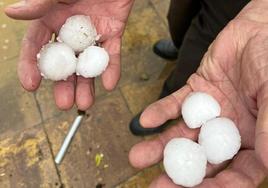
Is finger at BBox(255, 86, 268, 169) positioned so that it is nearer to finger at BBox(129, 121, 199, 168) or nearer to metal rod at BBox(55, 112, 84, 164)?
finger at BBox(129, 121, 199, 168)

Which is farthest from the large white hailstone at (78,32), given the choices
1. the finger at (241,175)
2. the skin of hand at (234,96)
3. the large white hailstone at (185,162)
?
the finger at (241,175)

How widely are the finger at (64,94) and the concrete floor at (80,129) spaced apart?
18.1 inches

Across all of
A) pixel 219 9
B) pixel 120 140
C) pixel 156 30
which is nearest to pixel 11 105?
pixel 120 140

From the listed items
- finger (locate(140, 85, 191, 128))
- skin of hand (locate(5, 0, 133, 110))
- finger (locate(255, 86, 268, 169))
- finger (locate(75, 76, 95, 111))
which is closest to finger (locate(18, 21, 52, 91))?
skin of hand (locate(5, 0, 133, 110))

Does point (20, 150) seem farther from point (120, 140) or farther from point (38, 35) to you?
point (38, 35)

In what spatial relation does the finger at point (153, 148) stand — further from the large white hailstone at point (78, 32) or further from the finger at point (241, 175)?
the large white hailstone at point (78, 32)

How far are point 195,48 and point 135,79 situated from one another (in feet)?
1.44

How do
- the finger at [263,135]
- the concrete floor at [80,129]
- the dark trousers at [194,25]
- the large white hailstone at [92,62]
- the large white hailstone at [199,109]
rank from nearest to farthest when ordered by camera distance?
1. the finger at [263,135]
2. the large white hailstone at [199,109]
3. the large white hailstone at [92,62]
4. the dark trousers at [194,25]
5. the concrete floor at [80,129]

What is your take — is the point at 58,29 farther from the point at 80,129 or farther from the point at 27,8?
the point at 80,129

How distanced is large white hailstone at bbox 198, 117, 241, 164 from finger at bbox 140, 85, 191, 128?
9 cm

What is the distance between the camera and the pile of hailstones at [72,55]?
108cm

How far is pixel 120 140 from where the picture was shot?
1.54 m

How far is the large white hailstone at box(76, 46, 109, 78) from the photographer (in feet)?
3.59

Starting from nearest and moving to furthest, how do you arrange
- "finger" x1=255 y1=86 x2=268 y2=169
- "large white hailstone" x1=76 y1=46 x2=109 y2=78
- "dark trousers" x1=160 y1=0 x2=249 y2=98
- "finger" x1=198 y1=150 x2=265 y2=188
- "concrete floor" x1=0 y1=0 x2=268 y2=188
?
"finger" x1=255 y1=86 x2=268 y2=169
"finger" x1=198 y1=150 x2=265 y2=188
"large white hailstone" x1=76 y1=46 x2=109 y2=78
"dark trousers" x1=160 y1=0 x2=249 y2=98
"concrete floor" x1=0 y1=0 x2=268 y2=188
